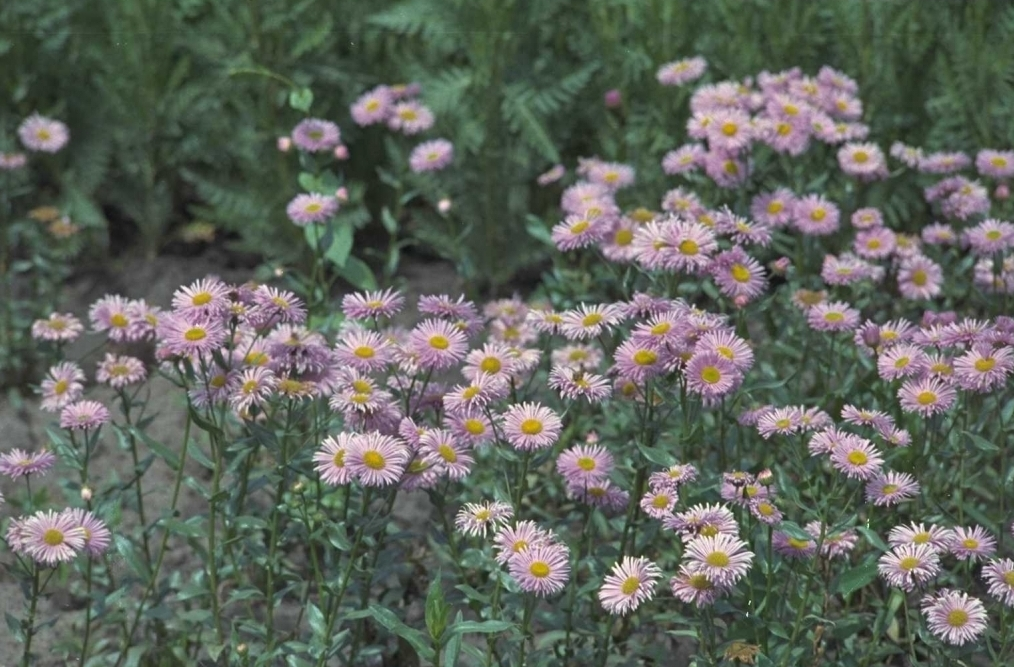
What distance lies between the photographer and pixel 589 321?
269 centimetres

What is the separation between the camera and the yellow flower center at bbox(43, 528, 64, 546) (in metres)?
2.51

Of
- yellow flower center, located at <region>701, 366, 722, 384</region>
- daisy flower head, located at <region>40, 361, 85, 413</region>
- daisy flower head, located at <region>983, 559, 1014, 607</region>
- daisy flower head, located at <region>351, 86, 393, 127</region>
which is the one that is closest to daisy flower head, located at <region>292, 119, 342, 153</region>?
daisy flower head, located at <region>351, 86, 393, 127</region>

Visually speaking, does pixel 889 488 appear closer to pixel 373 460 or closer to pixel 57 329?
pixel 373 460

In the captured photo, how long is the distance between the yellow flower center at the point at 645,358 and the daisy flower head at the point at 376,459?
445mm

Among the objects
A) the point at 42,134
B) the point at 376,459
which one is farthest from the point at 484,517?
the point at 42,134

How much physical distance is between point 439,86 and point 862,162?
1.48 metres

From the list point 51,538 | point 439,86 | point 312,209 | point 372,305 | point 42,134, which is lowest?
point 42,134

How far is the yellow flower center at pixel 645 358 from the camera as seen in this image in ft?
8.30

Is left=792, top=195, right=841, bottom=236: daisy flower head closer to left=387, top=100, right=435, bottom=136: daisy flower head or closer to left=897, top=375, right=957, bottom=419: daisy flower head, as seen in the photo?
left=897, top=375, right=957, bottom=419: daisy flower head

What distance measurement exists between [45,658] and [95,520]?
0.66 m

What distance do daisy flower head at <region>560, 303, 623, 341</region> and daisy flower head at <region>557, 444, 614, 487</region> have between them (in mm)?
227

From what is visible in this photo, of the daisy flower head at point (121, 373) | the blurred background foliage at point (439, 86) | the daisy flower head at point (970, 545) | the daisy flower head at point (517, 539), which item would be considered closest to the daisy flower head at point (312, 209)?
the daisy flower head at point (121, 373)

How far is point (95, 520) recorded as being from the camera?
2.63 m

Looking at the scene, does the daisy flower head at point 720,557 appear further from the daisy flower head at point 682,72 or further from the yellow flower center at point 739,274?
the daisy flower head at point 682,72
